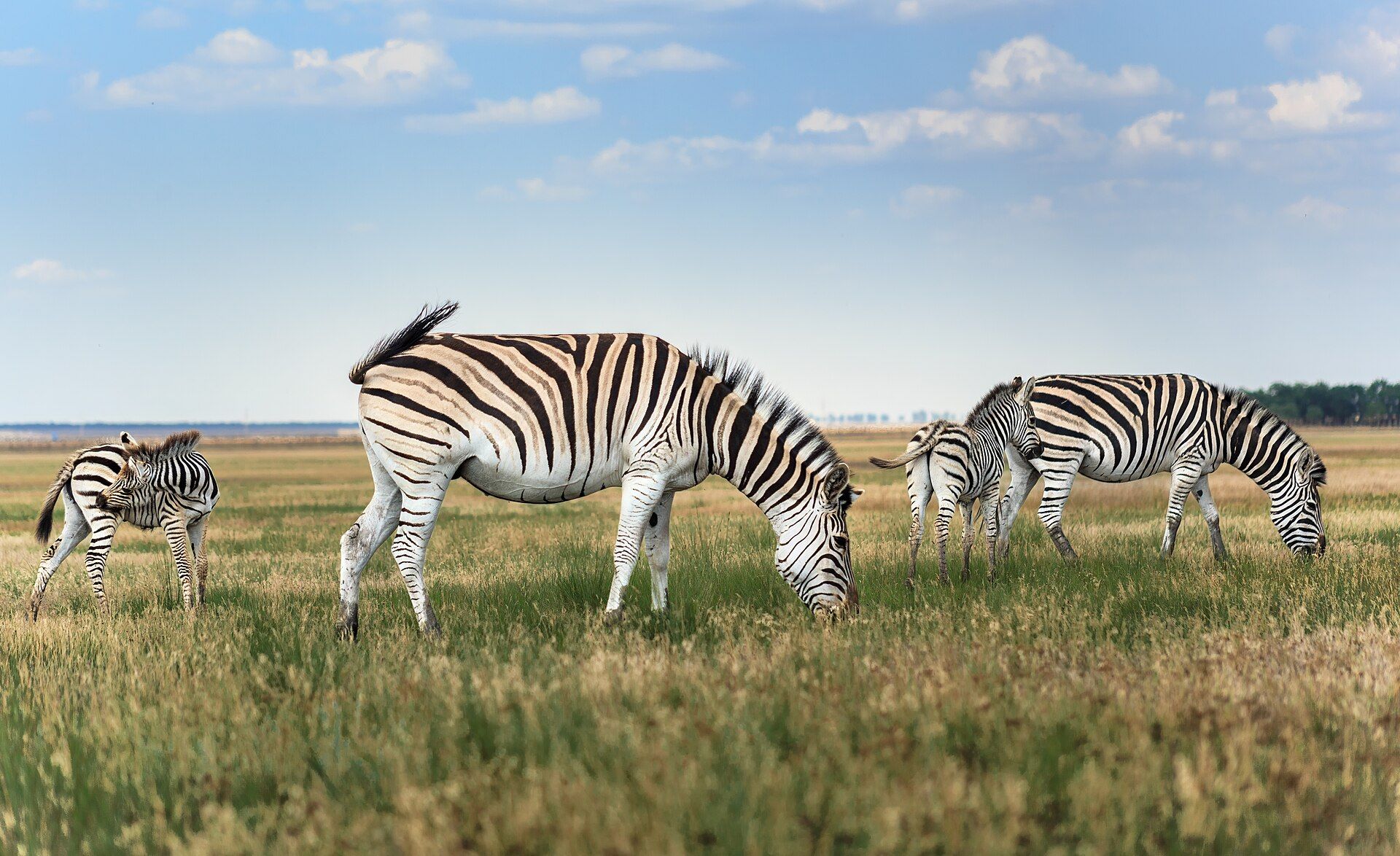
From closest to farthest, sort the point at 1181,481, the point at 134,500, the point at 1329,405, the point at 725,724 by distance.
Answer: the point at 725,724 < the point at 134,500 < the point at 1181,481 < the point at 1329,405

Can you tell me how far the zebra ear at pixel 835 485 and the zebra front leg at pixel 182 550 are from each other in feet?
26.3

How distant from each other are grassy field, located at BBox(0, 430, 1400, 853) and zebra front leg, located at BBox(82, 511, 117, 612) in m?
0.94

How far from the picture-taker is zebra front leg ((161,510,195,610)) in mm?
12422

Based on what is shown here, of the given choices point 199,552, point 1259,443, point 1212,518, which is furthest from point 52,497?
point 1259,443

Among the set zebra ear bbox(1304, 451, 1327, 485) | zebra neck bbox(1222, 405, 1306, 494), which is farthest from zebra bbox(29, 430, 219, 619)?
zebra ear bbox(1304, 451, 1327, 485)

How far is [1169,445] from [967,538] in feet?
14.2

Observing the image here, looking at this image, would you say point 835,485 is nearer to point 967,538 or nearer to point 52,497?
point 967,538

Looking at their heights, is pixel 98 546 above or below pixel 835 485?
below

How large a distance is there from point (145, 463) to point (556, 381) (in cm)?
650

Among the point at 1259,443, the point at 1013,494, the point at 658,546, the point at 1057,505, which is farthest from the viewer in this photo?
the point at 1259,443

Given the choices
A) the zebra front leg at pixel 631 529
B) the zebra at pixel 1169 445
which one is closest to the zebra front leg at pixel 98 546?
the zebra front leg at pixel 631 529

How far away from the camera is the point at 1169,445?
1504cm

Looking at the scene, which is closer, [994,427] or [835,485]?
[835,485]

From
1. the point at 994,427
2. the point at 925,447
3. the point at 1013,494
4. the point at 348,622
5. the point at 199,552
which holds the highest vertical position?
the point at 994,427
